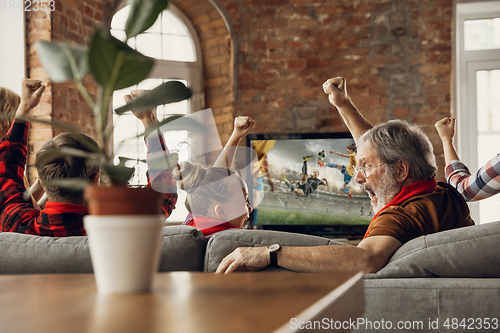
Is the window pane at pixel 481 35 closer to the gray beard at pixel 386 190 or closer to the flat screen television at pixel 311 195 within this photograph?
the flat screen television at pixel 311 195

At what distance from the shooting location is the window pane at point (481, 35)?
438 centimetres

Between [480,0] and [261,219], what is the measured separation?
282cm

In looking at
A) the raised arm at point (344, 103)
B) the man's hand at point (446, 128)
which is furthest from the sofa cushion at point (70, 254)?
the man's hand at point (446, 128)

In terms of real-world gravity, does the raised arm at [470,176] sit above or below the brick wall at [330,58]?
below

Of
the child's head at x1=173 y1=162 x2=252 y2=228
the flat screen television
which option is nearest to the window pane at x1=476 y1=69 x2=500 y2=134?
the flat screen television

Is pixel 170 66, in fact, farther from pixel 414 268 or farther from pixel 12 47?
pixel 414 268

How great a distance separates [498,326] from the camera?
96 centimetres

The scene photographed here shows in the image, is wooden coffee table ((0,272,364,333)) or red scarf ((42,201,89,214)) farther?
red scarf ((42,201,89,214))

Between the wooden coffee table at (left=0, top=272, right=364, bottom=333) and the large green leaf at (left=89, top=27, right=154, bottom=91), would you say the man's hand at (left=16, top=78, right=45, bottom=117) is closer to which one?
the wooden coffee table at (left=0, top=272, right=364, bottom=333)

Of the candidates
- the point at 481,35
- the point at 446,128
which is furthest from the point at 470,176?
the point at 481,35

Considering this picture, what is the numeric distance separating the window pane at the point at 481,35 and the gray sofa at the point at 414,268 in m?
3.99

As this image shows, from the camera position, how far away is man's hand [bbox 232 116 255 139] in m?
2.05

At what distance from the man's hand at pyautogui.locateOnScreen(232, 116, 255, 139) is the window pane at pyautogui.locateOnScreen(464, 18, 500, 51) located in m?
3.30

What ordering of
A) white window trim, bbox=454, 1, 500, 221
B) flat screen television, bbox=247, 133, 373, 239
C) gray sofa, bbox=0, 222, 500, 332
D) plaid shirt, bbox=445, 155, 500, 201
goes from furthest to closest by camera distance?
white window trim, bbox=454, 1, 500, 221 → flat screen television, bbox=247, 133, 373, 239 → plaid shirt, bbox=445, 155, 500, 201 → gray sofa, bbox=0, 222, 500, 332
